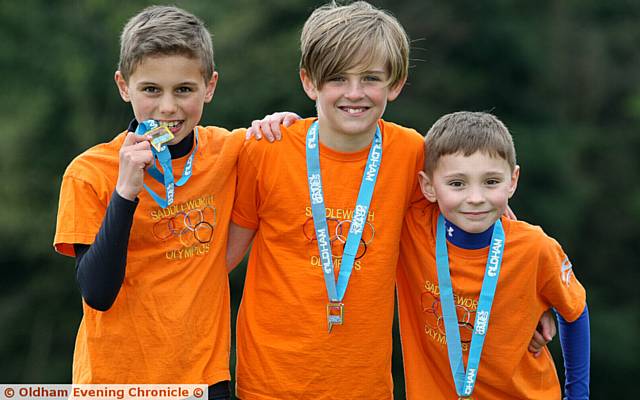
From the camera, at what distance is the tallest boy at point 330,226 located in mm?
4102

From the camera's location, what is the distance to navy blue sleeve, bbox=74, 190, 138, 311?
12.0 feet

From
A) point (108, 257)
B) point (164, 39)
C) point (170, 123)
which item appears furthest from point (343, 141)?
point (108, 257)

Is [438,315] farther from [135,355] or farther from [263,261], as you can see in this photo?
[135,355]

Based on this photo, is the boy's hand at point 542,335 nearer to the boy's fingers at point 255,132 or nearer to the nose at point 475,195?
the nose at point 475,195

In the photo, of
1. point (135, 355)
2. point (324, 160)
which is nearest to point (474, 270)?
point (324, 160)

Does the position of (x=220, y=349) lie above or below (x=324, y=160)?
below

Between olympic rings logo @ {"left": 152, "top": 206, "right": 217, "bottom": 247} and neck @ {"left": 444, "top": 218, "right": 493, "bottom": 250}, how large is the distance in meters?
0.98

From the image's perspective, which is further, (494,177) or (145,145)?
(494,177)

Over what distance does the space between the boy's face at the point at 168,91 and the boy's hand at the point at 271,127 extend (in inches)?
13.5

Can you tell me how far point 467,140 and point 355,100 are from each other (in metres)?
0.50

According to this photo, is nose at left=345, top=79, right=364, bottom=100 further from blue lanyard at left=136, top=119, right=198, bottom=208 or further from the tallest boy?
blue lanyard at left=136, top=119, right=198, bottom=208

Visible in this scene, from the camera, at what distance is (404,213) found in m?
4.30

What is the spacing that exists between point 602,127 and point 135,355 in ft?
47.6

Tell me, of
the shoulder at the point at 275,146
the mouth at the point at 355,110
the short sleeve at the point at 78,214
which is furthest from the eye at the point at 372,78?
the short sleeve at the point at 78,214
